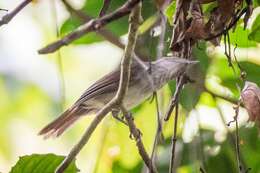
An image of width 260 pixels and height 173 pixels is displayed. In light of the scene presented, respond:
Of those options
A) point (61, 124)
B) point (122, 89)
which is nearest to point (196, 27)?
point (122, 89)

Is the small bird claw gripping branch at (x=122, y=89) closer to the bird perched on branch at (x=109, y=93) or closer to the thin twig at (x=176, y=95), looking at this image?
the thin twig at (x=176, y=95)

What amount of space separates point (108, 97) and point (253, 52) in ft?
2.62

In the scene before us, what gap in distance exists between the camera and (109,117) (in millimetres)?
2258

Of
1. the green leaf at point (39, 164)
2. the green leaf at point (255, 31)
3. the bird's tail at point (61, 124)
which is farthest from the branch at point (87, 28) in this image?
the bird's tail at point (61, 124)

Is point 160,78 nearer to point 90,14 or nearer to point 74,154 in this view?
point 90,14

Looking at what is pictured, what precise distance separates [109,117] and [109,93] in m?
0.27

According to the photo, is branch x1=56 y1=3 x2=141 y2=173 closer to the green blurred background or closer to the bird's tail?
the green blurred background

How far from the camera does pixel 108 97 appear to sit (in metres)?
2.02

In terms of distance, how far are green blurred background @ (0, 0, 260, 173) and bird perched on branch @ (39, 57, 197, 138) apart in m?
0.07

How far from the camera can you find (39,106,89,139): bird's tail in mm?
2039

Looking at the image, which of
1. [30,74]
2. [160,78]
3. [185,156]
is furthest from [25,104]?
[160,78]

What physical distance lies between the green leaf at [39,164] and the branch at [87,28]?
541mm

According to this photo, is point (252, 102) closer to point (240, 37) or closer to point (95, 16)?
point (240, 37)

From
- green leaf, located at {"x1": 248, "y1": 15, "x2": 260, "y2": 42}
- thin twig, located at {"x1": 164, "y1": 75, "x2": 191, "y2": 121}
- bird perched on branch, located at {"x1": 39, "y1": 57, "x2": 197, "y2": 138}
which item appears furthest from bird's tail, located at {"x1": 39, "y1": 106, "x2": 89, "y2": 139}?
green leaf, located at {"x1": 248, "y1": 15, "x2": 260, "y2": 42}
